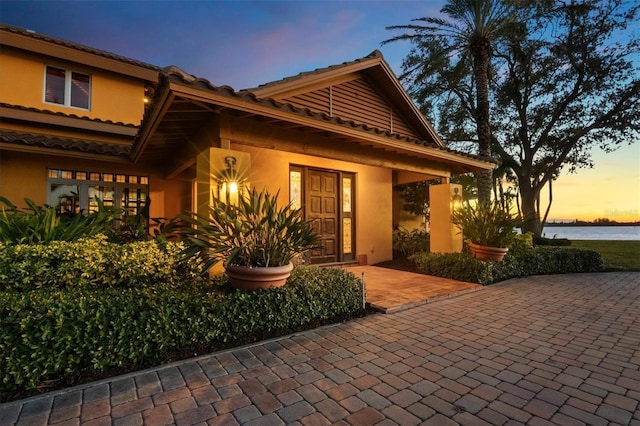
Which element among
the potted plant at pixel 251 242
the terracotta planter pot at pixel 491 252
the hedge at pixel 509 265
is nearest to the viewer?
the potted plant at pixel 251 242

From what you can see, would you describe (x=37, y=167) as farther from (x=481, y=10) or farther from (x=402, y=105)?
(x=481, y=10)

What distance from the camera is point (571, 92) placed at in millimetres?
16688

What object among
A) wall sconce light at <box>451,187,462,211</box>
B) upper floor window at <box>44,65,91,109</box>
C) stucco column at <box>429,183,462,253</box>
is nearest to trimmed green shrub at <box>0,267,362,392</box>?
stucco column at <box>429,183,462,253</box>

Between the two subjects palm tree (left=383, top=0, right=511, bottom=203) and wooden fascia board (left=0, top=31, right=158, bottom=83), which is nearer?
wooden fascia board (left=0, top=31, right=158, bottom=83)

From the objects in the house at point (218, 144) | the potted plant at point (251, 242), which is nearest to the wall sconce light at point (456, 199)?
the house at point (218, 144)

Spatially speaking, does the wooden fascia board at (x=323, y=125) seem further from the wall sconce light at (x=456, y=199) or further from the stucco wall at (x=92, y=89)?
the stucco wall at (x=92, y=89)

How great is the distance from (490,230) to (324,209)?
419cm

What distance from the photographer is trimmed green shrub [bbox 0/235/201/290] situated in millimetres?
3666

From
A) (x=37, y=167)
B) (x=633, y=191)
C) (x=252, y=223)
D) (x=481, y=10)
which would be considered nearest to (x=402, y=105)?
(x=481, y=10)

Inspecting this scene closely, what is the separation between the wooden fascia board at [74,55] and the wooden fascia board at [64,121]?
2.21 m

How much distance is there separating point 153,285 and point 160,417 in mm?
2225

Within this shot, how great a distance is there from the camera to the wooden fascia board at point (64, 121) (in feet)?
25.9

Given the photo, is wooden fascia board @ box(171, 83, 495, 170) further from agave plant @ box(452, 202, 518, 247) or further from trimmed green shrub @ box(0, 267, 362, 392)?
trimmed green shrub @ box(0, 267, 362, 392)

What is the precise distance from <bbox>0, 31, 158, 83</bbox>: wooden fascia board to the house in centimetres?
3
